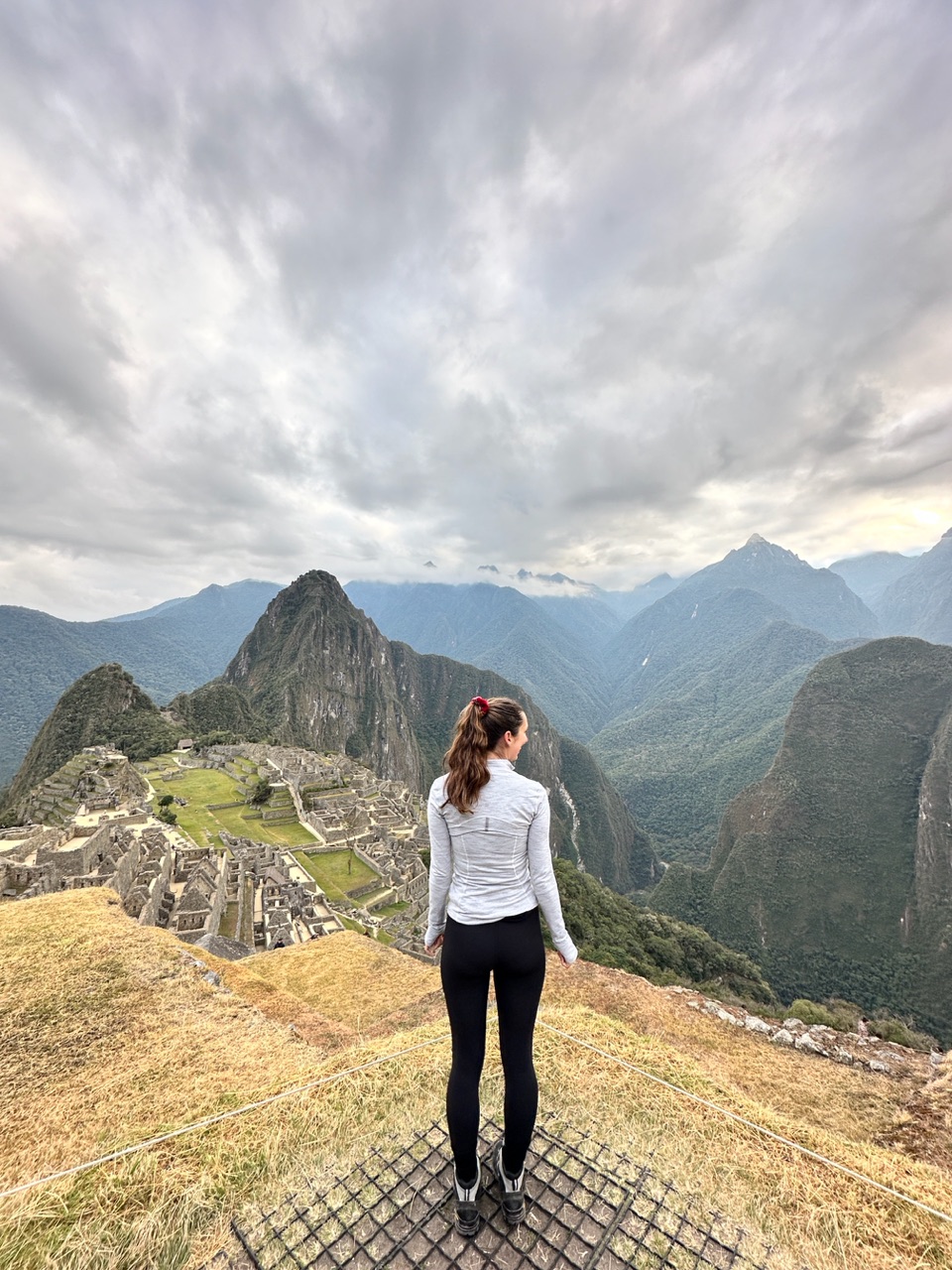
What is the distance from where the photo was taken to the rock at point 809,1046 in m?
6.68

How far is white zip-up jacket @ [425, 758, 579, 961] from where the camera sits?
2.58 meters

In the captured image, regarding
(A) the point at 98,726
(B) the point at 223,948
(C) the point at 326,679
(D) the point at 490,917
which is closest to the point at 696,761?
(C) the point at 326,679

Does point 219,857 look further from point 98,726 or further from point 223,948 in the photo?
point 98,726

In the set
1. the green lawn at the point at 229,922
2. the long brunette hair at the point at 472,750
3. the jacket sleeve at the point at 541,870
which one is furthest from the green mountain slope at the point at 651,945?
the long brunette hair at the point at 472,750

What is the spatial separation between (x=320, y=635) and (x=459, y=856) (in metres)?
128

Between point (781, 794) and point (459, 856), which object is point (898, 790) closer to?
point (781, 794)

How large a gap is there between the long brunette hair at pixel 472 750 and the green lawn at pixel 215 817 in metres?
27.2

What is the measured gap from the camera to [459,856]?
2.67 m

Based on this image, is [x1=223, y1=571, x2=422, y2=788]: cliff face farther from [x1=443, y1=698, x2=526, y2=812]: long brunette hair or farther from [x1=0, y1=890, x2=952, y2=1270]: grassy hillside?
[x1=443, y1=698, x2=526, y2=812]: long brunette hair

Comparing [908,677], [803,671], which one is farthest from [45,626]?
[803,671]

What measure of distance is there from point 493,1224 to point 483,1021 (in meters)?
1.09

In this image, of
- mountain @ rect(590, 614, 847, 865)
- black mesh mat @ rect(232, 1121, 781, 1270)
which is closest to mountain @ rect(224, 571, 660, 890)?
mountain @ rect(590, 614, 847, 865)

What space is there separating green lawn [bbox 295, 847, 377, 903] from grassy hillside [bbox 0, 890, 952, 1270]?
1995 cm

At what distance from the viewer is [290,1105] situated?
11.3ft
